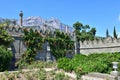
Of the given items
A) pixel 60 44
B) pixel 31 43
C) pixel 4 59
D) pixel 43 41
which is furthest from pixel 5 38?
pixel 60 44

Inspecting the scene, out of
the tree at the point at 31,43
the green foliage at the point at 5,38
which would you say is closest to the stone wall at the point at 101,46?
the tree at the point at 31,43

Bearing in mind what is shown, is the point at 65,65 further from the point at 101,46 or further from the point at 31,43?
the point at 101,46

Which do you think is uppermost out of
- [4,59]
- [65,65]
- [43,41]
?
[43,41]

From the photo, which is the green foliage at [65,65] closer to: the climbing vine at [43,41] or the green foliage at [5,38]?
the green foliage at [5,38]

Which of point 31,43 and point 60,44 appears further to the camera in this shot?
point 60,44

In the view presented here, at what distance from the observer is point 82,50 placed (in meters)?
34.6

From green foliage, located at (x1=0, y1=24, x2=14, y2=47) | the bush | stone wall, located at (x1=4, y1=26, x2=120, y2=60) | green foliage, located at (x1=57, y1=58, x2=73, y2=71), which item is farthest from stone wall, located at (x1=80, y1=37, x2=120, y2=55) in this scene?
the bush

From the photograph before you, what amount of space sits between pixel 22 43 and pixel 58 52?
5.00 meters

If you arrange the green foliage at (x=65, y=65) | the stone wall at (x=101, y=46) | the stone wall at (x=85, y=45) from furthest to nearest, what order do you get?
the stone wall at (x=101, y=46) < the stone wall at (x=85, y=45) < the green foliage at (x=65, y=65)

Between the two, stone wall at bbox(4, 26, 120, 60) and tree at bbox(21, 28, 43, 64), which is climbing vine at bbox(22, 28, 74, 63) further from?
stone wall at bbox(4, 26, 120, 60)

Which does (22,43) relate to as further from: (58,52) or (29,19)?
(29,19)

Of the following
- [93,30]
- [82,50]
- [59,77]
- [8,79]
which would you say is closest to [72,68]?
[59,77]

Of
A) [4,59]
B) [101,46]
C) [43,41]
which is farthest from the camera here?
[101,46]

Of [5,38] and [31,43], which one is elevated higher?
[5,38]
